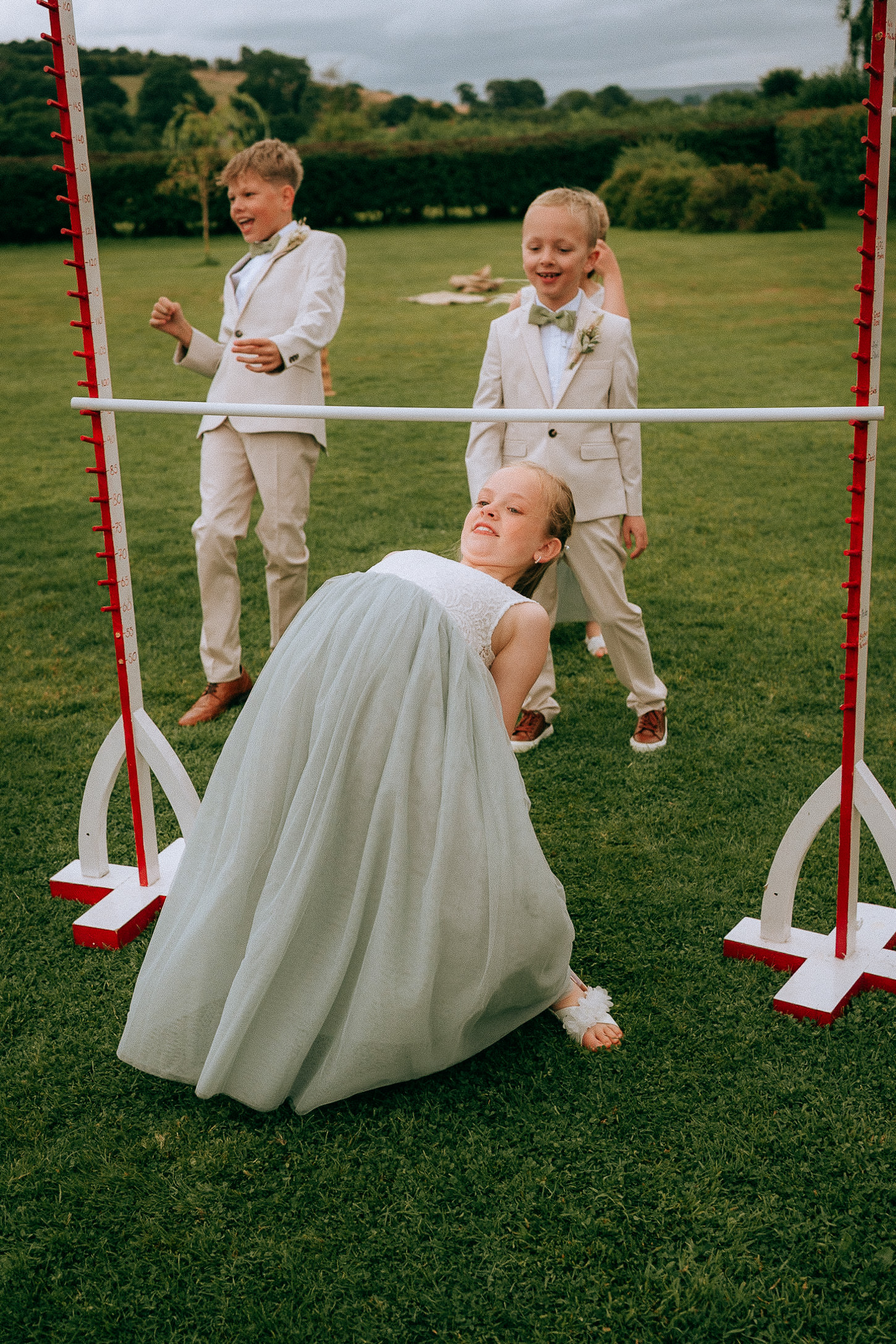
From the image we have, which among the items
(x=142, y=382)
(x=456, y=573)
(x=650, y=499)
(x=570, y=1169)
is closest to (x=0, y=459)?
(x=142, y=382)

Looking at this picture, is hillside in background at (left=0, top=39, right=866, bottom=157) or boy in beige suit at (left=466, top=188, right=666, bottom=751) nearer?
boy in beige suit at (left=466, top=188, right=666, bottom=751)

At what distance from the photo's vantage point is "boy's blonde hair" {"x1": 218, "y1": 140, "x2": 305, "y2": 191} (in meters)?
4.08

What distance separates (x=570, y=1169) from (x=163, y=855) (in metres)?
1.53

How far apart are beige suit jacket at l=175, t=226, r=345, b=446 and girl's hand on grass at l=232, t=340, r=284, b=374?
22.2 inches

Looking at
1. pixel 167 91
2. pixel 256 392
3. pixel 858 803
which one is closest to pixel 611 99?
pixel 167 91

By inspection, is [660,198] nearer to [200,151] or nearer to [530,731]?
[200,151]

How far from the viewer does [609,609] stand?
3816 mm

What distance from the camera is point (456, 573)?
93.7 inches

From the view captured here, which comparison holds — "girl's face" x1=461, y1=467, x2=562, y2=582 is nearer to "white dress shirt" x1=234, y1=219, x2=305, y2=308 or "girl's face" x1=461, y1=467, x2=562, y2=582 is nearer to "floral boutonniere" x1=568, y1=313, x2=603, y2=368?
"floral boutonniere" x1=568, y1=313, x2=603, y2=368

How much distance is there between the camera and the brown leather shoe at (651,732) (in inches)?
155

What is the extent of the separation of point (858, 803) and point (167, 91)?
4483 cm

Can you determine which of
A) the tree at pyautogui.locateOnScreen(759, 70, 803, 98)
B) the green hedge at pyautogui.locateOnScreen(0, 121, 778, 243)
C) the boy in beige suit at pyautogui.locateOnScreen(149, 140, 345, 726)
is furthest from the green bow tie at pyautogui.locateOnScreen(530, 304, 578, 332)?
the tree at pyautogui.locateOnScreen(759, 70, 803, 98)

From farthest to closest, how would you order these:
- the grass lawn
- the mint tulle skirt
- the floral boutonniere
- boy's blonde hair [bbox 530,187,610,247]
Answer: the floral boutonniere
boy's blonde hair [bbox 530,187,610,247]
the mint tulle skirt
the grass lawn

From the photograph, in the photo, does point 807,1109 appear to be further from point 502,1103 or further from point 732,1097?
point 502,1103
